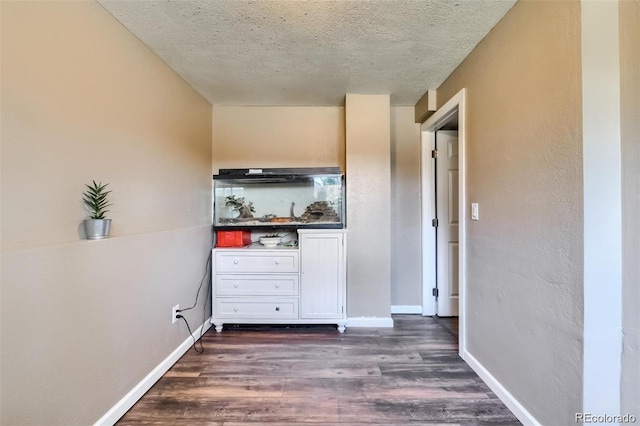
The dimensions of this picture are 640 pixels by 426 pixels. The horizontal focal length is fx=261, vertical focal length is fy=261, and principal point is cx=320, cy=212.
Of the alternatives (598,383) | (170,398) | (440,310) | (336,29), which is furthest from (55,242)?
(440,310)

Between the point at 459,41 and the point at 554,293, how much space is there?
5.33 feet

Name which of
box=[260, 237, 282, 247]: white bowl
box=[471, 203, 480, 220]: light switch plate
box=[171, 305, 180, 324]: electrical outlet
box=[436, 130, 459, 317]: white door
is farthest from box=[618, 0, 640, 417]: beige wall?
box=[171, 305, 180, 324]: electrical outlet

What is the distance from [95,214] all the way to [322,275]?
173 centimetres

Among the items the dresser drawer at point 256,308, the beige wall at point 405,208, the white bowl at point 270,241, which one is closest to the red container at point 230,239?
the white bowl at point 270,241

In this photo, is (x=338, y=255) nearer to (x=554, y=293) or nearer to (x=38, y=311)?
(x=554, y=293)

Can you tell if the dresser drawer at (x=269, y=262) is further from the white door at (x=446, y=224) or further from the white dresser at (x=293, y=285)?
the white door at (x=446, y=224)

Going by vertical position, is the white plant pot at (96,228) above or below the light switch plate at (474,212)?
below

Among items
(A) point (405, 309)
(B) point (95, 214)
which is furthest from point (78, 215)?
(A) point (405, 309)

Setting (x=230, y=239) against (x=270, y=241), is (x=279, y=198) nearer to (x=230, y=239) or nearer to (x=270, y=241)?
(x=270, y=241)

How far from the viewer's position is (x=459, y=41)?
5.75 feet

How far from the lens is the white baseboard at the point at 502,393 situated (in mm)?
1350

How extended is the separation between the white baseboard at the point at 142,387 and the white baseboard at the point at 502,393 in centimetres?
217

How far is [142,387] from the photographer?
1.61m

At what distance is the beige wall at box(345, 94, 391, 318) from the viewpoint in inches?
101
